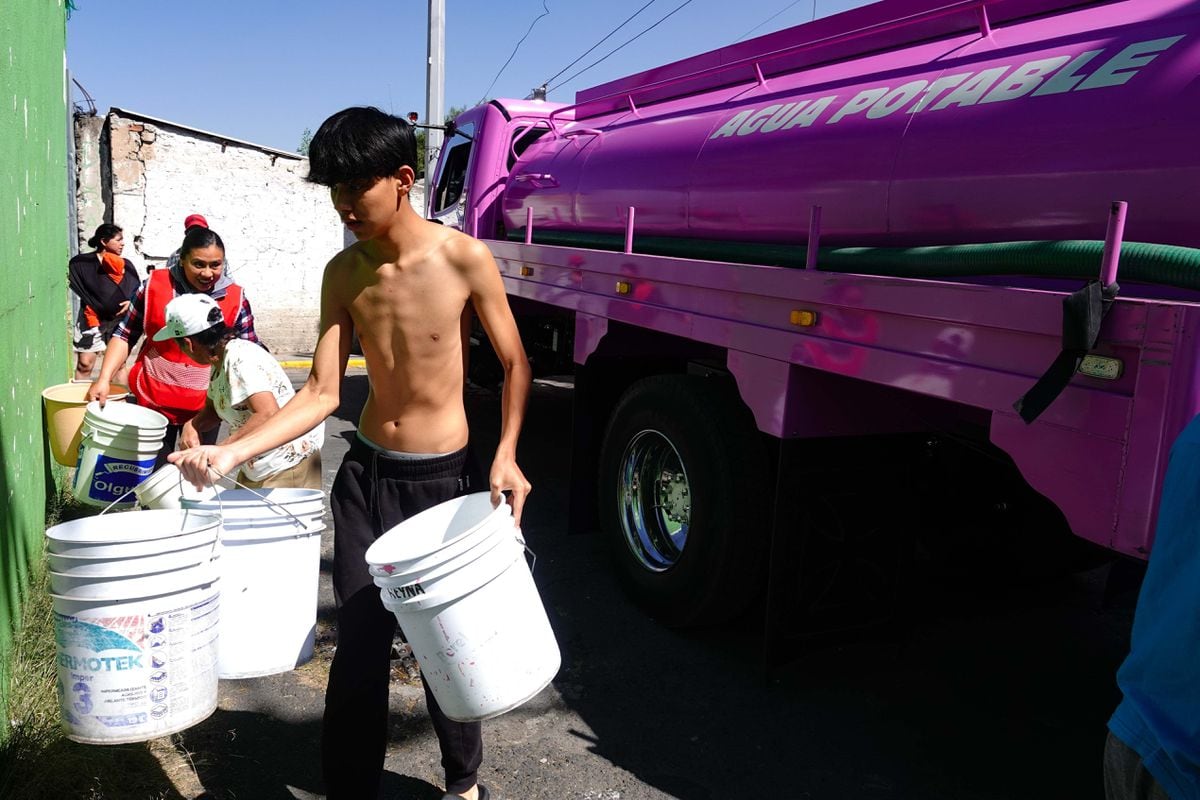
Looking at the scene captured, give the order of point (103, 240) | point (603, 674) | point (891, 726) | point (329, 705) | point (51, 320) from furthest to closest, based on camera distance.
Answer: point (103, 240) → point (51, 320) → point (603, 674) → point (891, 726) → point (329, 705)

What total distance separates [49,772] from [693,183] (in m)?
3.17

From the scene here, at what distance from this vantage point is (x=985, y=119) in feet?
9.00

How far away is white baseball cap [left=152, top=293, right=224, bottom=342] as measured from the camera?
3480 millimetres

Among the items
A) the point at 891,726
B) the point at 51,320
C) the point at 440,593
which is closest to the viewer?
the point at 440,593

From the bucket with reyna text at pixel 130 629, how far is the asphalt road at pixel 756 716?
80cm

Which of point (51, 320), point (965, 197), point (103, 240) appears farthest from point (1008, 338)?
point (103, 240)

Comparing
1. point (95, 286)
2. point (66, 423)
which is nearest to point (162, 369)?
point (66, 423)

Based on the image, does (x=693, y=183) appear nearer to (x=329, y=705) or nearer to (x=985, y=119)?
(x=985, y=119)

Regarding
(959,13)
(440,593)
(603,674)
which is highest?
(959,13)

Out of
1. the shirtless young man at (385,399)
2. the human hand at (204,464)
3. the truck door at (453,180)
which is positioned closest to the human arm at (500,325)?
the shirtless young man at (385,399)

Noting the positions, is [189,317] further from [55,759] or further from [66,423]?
[55,759]

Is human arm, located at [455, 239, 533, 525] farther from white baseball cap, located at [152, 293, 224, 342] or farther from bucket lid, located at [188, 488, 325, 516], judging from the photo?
white baseball cap, located at [152, 293, 224, 342]

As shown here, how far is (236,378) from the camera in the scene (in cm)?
343

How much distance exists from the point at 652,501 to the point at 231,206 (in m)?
9.85
